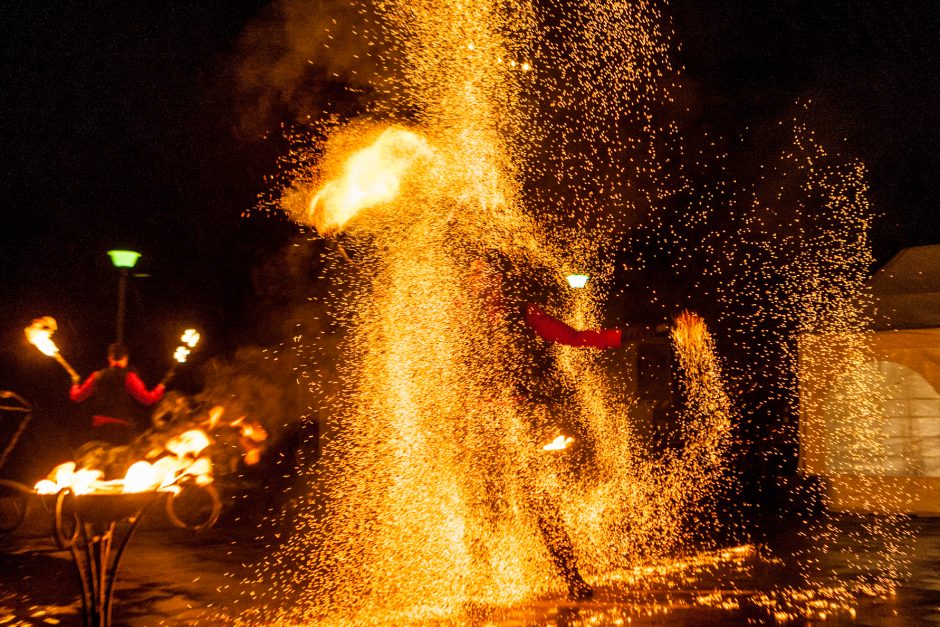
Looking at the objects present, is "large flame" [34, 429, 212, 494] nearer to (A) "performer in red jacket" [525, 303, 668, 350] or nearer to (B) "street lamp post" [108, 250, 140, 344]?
(A) "performer in red jacket" [525, 303, 668, 350]

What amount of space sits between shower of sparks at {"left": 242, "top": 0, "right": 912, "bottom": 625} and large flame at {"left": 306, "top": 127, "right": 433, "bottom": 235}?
2 cm

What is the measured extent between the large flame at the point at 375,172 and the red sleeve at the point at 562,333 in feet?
11.2

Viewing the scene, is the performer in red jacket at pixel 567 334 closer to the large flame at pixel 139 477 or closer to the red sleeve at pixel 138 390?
the large flame at pixel 139 477

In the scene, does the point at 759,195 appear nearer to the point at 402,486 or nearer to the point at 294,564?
the point at 402,486

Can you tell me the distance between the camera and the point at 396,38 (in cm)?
818

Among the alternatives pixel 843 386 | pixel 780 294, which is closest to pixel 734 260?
pixel 780 294

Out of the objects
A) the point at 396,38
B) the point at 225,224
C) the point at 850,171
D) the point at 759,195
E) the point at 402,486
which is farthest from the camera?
the point at 850,171

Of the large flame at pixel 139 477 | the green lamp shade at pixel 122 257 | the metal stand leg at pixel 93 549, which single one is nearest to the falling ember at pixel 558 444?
the large flame at pixel 139 477

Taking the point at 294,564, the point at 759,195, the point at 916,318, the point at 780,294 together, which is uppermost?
the point at 759,195

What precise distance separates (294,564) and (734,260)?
11.8 metres

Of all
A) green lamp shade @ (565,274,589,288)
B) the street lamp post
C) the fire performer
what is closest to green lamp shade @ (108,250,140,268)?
the street lamp post

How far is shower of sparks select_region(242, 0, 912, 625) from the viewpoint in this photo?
5586 mm

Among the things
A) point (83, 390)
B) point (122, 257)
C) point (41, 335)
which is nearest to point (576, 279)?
point (122, 257)

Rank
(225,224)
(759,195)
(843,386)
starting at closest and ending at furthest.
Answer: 1. (843,386)
2. (225,224)
3. (759,195)
